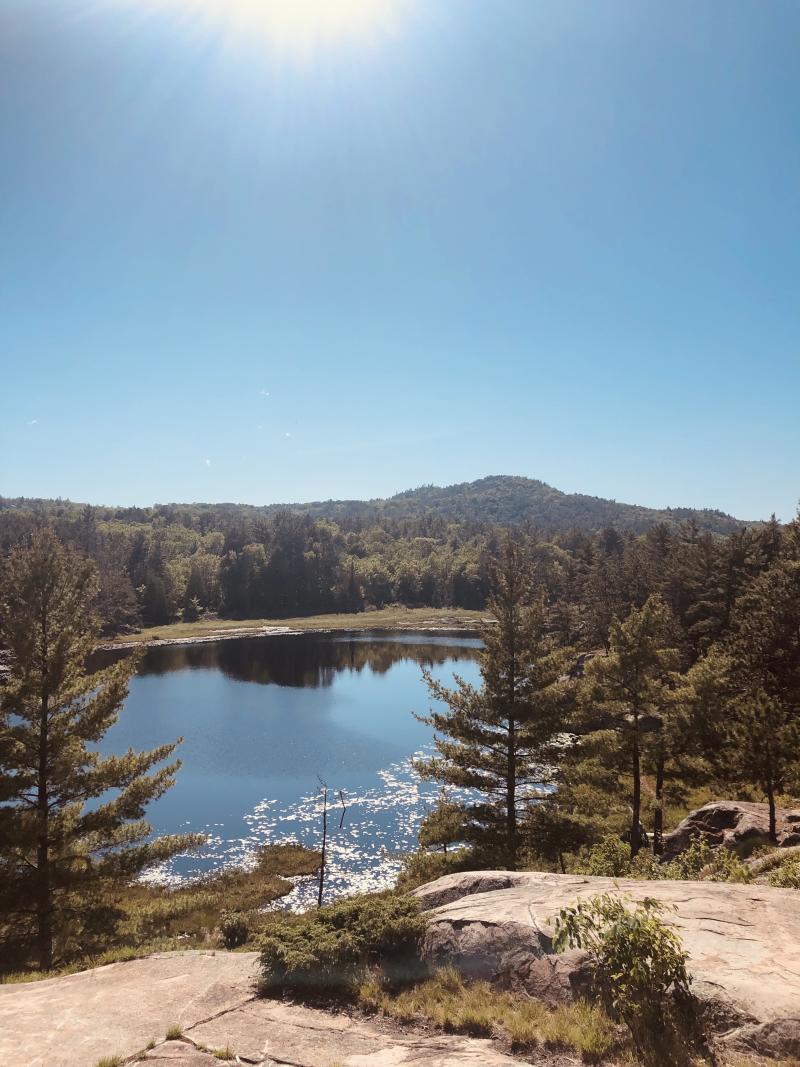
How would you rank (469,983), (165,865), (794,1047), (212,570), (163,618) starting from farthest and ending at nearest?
(212,570)
(163,618)
(165,865)
(469,983)
(794,1047)

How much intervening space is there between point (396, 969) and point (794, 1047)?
6063mm

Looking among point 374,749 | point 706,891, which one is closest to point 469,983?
point 706,891

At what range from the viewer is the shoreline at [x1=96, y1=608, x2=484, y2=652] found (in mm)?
128500

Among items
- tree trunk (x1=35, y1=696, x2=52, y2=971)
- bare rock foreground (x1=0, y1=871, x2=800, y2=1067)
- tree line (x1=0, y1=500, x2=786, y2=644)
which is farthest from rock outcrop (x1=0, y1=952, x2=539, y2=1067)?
tree line (x1=0, y1=500, x2=786, y2=644)

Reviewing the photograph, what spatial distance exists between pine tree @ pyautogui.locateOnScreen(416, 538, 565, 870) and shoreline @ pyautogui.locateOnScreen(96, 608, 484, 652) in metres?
102

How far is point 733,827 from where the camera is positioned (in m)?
26.1

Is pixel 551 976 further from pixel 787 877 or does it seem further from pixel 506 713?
pixel 506 713

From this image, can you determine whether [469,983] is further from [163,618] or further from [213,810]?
[163,618]

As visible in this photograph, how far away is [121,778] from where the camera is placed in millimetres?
20234

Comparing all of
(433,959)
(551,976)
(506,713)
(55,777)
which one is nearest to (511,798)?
(506,713)

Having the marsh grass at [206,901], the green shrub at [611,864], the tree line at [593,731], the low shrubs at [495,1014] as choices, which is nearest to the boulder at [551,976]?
the low shrubs at [495,1014]

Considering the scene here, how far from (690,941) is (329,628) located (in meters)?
142

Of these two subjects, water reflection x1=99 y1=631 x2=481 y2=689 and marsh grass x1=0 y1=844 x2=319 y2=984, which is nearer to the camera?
marsh grass x1=0 y1=844 x2=319 y2=984

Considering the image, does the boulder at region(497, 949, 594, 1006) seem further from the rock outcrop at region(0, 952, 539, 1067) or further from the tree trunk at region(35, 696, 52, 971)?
the tree trunk at region(35, 696, 52, 971)
